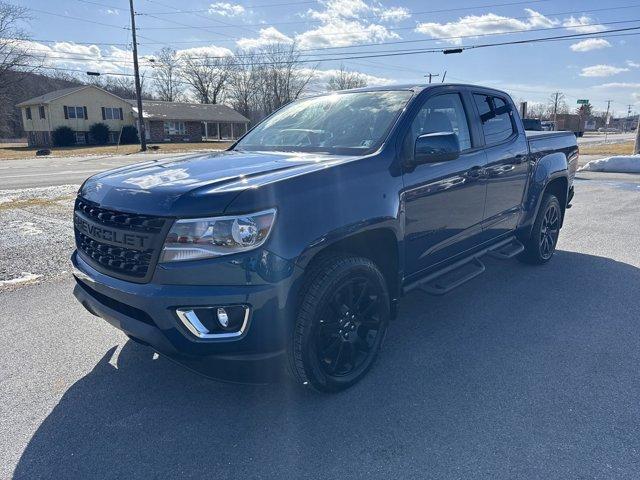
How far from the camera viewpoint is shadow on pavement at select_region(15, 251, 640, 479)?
2314mm

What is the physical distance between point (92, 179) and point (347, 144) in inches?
69.5

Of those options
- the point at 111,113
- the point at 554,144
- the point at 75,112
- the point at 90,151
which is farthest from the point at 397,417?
the point at 111,113

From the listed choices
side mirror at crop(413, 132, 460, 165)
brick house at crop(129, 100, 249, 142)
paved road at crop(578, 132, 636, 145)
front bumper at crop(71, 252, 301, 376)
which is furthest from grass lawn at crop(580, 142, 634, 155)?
brick house at crop(129, 100, 249, 142)

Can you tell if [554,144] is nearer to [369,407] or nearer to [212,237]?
[369,407]

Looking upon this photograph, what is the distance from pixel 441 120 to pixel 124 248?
102 inches

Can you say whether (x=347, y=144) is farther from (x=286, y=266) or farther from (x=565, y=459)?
(x=565, y=459)

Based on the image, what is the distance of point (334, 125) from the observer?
11.9ft

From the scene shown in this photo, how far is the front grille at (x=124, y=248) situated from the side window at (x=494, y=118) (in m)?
3.07

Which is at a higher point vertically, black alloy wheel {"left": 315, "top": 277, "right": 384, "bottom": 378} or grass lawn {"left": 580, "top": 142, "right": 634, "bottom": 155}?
black alloy wheel {"left": 315, "top": 277, "right": 384, "bottom": 378}

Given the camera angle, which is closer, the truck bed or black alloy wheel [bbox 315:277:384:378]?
black alloy wheel [bbox 315:277:384:378]

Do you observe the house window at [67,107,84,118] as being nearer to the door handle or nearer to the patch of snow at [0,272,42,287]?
the patch of snow at [0,272,42,287]

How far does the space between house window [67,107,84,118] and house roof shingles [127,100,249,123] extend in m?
5.65

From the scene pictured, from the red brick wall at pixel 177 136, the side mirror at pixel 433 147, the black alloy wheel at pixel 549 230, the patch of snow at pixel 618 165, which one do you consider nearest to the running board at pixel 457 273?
the black alloy wheel at pixel 549 230

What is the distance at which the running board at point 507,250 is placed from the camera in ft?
15.1
